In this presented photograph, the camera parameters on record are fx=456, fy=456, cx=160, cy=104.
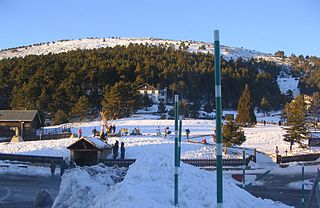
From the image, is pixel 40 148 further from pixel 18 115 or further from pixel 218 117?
pixel 218 117

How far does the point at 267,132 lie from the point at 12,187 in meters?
41.4

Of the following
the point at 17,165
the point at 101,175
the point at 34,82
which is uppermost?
the point at 34,82

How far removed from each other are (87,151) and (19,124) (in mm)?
25363

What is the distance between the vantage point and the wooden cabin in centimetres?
5563

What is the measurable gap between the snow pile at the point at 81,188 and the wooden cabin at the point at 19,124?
1732 inches

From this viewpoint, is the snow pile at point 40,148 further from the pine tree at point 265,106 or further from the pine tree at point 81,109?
the pine tree at point 265,106

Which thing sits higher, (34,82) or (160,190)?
(34,82)

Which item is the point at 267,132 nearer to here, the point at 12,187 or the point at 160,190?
the point at 12,187

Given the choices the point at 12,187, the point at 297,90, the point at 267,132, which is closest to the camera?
the point at 12,187

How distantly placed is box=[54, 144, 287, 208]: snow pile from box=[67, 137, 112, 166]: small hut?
2116cm

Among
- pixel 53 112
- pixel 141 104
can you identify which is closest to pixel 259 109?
pixel 141 104

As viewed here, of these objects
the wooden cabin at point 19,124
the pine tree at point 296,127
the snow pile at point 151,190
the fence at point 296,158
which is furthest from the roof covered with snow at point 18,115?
the snow pile at point 151,190

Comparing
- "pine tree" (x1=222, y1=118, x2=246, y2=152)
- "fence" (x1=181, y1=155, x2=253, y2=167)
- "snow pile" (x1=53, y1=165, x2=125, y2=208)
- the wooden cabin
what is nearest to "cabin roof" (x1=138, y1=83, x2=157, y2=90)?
the wooden cabin

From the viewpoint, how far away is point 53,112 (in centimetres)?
8662
